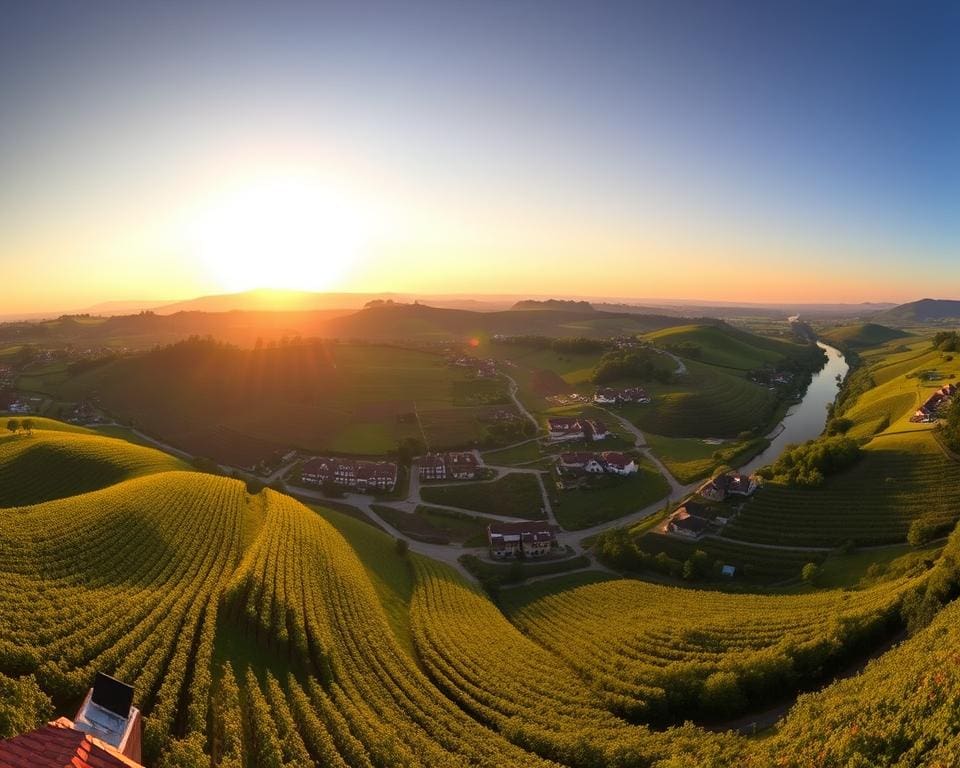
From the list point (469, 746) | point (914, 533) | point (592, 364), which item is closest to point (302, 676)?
point (469, 746)

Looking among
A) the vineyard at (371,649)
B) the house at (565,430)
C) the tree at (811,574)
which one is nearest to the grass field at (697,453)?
the house at (565,430)

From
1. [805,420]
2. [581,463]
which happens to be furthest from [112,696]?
[805,420]

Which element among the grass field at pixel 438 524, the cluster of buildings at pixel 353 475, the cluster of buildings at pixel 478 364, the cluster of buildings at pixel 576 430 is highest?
the cluster of buildings at pixel 478 364

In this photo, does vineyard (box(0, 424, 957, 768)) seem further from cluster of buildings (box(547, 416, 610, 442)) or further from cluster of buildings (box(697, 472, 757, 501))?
cluster of buildings (box(547, 416, 610, 442))

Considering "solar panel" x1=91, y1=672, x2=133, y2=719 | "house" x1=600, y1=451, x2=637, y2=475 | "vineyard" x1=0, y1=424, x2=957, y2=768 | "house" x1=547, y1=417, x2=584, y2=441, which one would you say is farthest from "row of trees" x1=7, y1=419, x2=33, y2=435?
"house" x1=600, y1=451, x2=637, y2=475

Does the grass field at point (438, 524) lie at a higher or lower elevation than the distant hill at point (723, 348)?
lower

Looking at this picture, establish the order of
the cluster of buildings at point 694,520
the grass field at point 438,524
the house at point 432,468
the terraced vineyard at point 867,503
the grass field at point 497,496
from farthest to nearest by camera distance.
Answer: the house at point 432,468, the grass field at point 497,496, the grass field at point 438,524, the cluster of buildings at point 694,520, the terraced vineyard at point 867,503

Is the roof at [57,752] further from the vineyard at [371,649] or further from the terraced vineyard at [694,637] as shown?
the terraced vineyard at [694,637]
